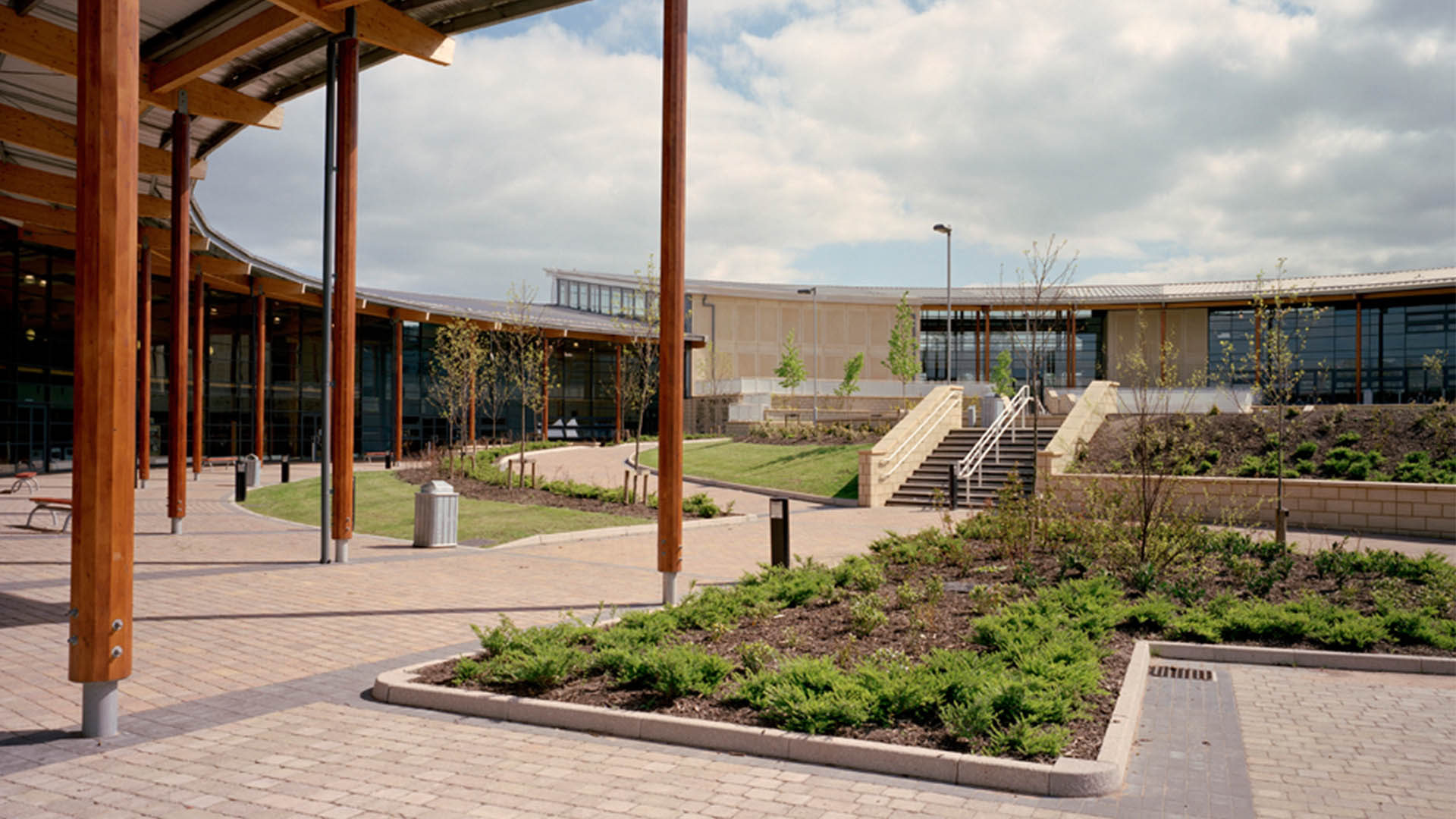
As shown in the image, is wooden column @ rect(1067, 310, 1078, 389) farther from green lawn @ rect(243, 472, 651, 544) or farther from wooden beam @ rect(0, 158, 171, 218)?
wooden beam @ rect(0, 158, 171, 218)

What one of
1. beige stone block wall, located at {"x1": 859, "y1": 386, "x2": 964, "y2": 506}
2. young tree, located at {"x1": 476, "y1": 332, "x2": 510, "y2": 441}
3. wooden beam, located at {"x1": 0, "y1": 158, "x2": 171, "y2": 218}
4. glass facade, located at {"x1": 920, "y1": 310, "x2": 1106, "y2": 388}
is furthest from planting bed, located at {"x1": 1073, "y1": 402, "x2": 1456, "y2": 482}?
glass facade, located at {"x1": 920, "y1": 310, "x2": 1106, "y2": 388}

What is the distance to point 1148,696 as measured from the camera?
6973 millimetres

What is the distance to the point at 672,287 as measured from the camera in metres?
9.87

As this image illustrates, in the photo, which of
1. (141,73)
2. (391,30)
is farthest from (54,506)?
(391,30)

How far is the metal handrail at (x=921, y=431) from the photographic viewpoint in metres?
24.2

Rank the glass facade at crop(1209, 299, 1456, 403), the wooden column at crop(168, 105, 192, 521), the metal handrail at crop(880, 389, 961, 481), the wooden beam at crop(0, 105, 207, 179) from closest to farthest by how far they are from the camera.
Answer: 1. the wooden column at crop(168, 105, 192, 521)
2. the wooden beam at crop(0, 105, 207, 179)
3. the metal handrail at crop(880, 389, 961, 481)
4. the glass facade at crop(1209, 299, 1456, 403)

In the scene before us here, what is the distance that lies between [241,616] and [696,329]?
171 ft

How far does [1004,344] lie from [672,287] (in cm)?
6083

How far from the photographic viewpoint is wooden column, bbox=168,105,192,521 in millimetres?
16141

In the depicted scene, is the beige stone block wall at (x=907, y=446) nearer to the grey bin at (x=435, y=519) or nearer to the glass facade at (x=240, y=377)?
the grey bin at (x=435, y=519)

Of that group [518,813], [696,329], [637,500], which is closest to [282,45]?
[637,500]

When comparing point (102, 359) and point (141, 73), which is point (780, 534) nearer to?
point (102, 359)

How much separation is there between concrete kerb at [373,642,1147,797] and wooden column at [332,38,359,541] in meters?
7.42

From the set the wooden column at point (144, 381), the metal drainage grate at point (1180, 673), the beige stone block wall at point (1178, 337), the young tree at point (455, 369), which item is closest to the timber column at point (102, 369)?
the metal drainage grate at point (1180, 673)
